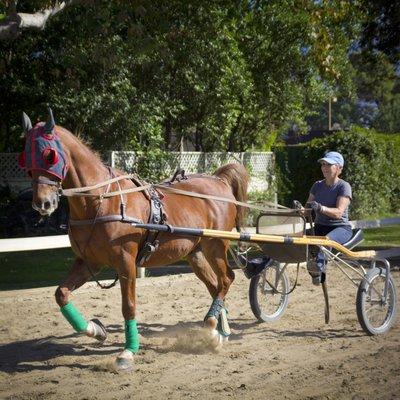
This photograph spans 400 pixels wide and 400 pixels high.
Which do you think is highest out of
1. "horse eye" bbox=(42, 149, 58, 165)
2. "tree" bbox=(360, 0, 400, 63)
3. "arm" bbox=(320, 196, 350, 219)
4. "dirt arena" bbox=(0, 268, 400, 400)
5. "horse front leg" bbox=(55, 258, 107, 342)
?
"tree" bbox=(360, 0, 400, 63)

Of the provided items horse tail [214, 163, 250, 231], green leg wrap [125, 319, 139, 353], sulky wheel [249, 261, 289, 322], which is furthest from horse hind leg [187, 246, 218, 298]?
green leg wrap [125, 319, 139, 353]

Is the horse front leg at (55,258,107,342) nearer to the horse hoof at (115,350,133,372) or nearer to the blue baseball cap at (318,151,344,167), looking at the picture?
the horse hoof at (115,350,133,372)

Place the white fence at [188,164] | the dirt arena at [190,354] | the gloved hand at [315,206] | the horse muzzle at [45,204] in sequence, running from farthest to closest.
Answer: the white fence at [188,164] → the gloved hand at [315,206] → the horse muzzle at [45,204] → the dirt arena at [190,354]

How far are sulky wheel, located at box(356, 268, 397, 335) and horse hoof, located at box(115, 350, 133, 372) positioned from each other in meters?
2.66

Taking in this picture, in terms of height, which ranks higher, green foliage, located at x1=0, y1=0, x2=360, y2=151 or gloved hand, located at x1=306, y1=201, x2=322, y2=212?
green foliage, located at x1=0, y1=0, x2=360, y2=151

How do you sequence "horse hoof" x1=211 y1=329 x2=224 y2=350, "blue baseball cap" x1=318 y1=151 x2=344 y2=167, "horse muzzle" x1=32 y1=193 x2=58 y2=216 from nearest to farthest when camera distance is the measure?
"horse muzzle" x1=32 y1=193 x2=58 y2=216, "horse hoof" x1=211 y1=329 x2=224 y2=350, "blue baseball cap" x1=318 y1=151 x2=344 y2=167

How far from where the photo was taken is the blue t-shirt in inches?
307

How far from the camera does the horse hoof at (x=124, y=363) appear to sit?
19.8 feet

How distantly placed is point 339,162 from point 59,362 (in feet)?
12.2

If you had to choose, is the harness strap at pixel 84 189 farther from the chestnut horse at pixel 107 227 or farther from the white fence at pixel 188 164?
the white fence at pixel 188 164

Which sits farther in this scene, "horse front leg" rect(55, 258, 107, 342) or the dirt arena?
"horse front leg" rect(55, 258, 107, 342)

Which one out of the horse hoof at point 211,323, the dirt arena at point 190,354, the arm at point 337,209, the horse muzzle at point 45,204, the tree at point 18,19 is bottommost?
the dirt arena at point 190,354

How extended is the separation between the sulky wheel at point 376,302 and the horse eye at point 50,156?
141 inches

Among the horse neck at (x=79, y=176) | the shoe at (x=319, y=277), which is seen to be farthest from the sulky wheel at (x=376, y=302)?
the horse neck at (x=79, y=176)
